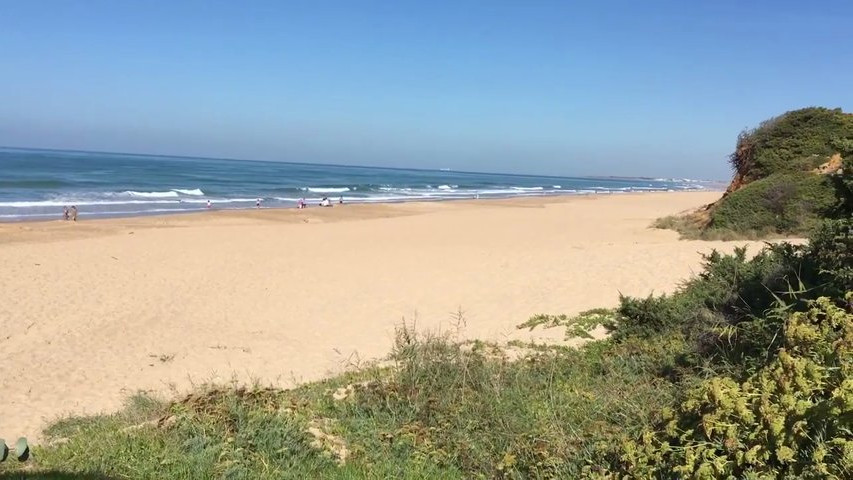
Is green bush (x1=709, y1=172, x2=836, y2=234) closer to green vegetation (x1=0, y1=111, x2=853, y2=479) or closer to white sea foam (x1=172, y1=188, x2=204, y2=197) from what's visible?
green vegetation (x1=0, y1=111, x2=853, y2=479)

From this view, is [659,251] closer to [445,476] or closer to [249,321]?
[249,321]

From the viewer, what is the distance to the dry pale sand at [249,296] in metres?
8.55

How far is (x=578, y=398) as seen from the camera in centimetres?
509

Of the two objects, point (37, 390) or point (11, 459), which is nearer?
point (11, 459)

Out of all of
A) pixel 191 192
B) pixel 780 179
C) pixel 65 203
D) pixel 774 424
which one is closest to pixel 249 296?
pixel 774 424

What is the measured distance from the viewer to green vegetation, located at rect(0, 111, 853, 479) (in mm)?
2963

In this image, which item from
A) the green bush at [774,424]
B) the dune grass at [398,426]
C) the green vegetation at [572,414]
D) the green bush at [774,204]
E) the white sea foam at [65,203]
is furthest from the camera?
the white sea foam at [65,203]

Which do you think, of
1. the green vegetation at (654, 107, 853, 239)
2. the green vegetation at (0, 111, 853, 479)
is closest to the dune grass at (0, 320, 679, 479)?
the green vegetation at (0, 111, 853, 479)

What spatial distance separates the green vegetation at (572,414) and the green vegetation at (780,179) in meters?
9.85

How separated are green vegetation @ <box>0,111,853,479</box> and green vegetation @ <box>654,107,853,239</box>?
9.85m

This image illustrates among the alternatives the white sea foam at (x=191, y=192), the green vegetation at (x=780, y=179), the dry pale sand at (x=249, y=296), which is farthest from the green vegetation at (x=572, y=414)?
the white sea foam at (x=191, y=192)

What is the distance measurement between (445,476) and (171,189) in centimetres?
4581

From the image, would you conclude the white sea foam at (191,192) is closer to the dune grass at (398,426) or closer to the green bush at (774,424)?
the dune grass at (398,426)

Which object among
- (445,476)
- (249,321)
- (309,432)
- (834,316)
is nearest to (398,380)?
(309,432)
